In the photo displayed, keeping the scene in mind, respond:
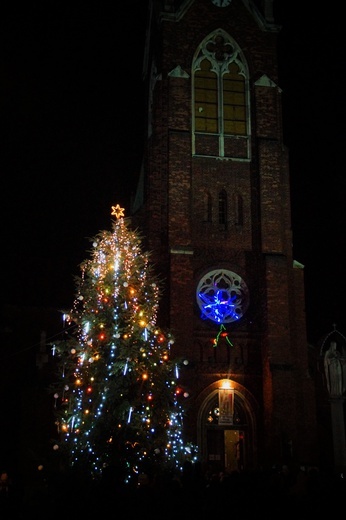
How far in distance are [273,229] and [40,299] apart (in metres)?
18.4

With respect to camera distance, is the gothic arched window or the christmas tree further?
the gothic arched window

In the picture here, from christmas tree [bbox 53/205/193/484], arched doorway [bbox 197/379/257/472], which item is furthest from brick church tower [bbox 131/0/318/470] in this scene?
christmas tree [bbox 53/205/193/484]

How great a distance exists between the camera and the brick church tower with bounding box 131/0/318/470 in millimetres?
26781

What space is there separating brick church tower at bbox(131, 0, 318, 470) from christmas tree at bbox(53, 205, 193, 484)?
437 cm

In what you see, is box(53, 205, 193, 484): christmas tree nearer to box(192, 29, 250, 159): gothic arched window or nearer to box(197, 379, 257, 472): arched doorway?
box(197, 379, 257, 472): arched doorway

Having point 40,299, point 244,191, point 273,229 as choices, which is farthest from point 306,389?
point 40,299

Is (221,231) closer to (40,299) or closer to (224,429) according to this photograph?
(224,429)

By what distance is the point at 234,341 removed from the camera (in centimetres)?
2786

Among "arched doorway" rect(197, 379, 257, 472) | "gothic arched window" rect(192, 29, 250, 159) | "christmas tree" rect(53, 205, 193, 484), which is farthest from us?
"gothic arched window" rect(192, 29, 250, 159)

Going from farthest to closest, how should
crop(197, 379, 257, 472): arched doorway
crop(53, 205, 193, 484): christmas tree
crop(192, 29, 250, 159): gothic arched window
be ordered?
1. crop(192, 29, 250, 159): gothic arched window
2. crop(197, 379, 257, 472): arched doorway
3. crop(53, 205, 193, 484): christmas tree

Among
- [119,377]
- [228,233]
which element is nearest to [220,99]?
[228,233]

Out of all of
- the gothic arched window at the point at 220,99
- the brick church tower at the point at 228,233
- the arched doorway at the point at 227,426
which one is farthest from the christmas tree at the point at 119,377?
the gothic arched window at the point at 220,99

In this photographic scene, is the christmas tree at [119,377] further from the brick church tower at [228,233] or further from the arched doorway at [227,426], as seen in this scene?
the arched doorway at [227,426]

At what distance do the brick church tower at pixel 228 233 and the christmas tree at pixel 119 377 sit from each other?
4.37 metres
